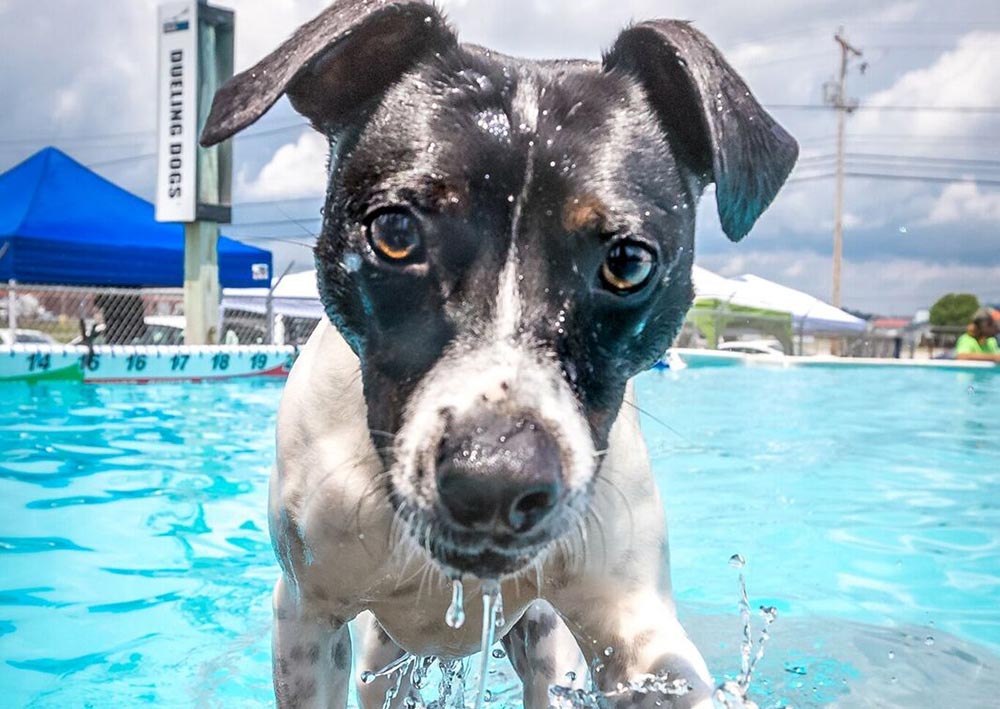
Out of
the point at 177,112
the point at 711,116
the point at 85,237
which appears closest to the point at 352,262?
the point at 711,116

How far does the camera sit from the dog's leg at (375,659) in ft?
9.68

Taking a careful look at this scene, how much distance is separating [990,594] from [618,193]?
3744 mm

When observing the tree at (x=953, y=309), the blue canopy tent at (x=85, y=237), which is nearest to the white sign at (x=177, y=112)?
the blue canopy tent at (x=85, y=237)

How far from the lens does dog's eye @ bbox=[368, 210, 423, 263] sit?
182cm

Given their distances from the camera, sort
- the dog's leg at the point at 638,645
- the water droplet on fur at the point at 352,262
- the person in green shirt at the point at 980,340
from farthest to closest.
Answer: the person in green shirt at the point at 980,340, the dog's leg at the point at 638,645, the water droplet on fur at the point at 352,262

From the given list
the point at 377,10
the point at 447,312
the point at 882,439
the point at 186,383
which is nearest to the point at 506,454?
the point at 447,312

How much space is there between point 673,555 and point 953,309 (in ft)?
220

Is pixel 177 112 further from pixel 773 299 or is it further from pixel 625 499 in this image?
pixel 773 299

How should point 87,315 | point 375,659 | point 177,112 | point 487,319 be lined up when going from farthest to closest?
point 87,315, point 177,112, point 375,659, point 487,319

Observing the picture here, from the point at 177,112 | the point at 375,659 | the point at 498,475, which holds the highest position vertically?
the point at 177,112

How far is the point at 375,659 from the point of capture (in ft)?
9.70

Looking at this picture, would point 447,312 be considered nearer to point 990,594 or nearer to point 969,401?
point 990,594

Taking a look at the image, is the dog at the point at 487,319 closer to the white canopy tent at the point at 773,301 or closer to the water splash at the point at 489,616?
the water splash at the point at 489,616

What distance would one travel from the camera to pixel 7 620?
3.80 metres
